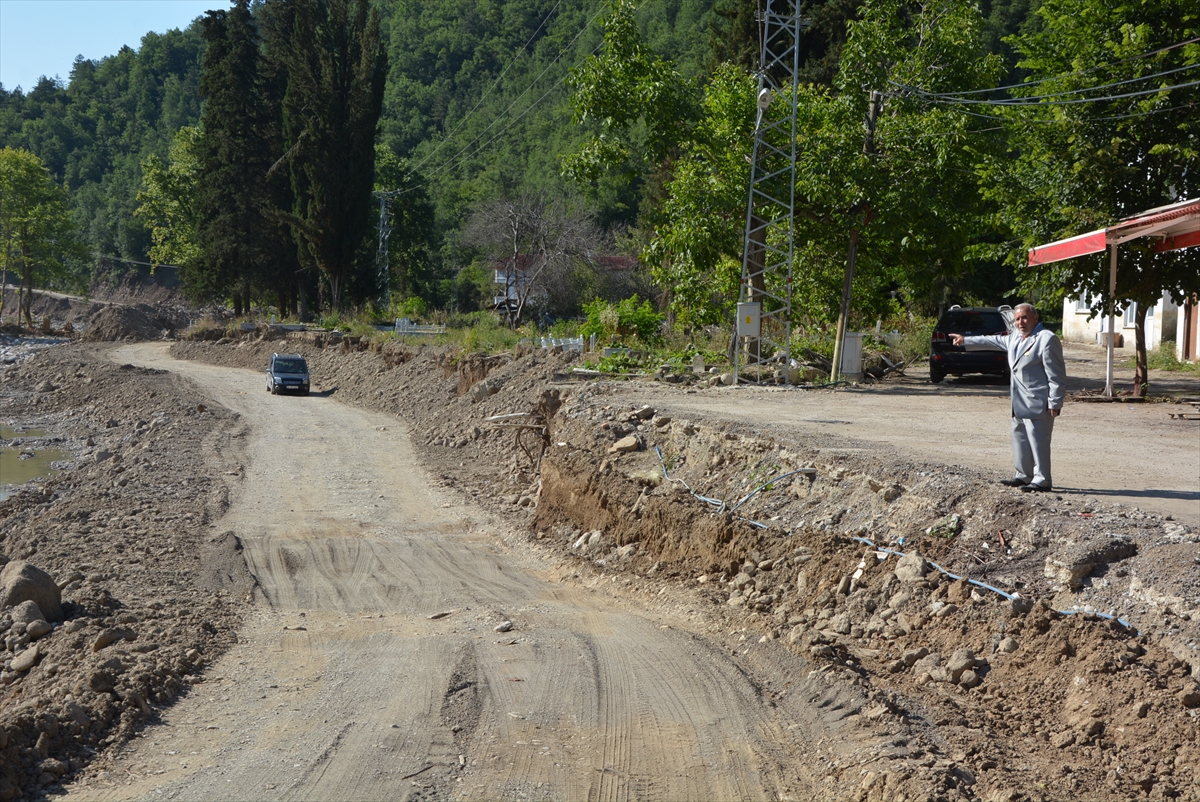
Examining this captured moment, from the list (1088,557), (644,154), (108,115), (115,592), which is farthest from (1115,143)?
(108,115)

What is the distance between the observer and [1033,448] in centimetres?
857

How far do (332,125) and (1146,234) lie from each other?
45.6 meters

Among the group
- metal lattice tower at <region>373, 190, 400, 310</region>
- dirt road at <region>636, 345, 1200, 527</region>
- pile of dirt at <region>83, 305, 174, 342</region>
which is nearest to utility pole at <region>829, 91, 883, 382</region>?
dirt road at <region>636, 345, 1200, 527</region>

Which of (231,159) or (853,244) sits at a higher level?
(231,159)

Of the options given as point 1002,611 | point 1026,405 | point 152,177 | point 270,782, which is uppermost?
point 152,177

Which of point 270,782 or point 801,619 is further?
point 801,619

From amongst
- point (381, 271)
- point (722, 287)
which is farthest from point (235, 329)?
point (722, 287)

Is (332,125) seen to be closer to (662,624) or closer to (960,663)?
(662,624)

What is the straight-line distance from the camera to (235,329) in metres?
54.3

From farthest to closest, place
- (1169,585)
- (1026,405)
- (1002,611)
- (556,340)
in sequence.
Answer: (556,340) → (1026,405) → (1002,611) → (1169,585)

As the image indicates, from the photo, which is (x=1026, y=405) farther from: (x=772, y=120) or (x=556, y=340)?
(x=556, y=340)

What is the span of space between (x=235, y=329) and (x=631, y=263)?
1064 inches

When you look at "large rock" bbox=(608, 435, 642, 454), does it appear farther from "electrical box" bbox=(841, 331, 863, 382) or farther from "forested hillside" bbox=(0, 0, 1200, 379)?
"electrical box" bbox=(841, 331, 863, 382)

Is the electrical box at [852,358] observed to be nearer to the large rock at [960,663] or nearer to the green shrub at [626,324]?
the green shrub at [626,324]
